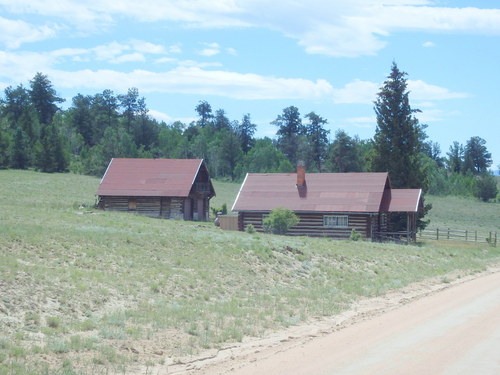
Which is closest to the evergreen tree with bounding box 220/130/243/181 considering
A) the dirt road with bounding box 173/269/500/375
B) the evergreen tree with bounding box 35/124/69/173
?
the evergreen tree with bounding box 35/124/69/173

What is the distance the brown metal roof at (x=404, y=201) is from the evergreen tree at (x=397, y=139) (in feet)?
20.8

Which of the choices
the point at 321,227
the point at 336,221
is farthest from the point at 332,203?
the point at 321,227

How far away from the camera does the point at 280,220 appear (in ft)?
147

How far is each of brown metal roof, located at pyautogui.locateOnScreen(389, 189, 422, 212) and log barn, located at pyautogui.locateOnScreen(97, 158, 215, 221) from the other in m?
15.8

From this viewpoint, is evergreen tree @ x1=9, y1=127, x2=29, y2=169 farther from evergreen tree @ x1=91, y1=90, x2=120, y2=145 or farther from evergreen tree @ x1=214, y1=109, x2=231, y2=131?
evergreen tree @ x1=214, y1=109, x2=231, y2=131

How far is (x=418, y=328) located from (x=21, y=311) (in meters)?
8.91

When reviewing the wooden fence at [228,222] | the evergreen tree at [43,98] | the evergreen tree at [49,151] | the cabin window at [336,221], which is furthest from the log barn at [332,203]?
the evergreen tree at [43,98]

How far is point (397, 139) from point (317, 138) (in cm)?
7721

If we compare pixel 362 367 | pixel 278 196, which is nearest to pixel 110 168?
pixel 278 196

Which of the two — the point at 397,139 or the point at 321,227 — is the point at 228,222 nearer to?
the point at 321,227

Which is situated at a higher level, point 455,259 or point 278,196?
point 278,196

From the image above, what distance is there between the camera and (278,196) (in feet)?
162

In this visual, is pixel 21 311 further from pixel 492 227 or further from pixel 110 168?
pixel 492 227

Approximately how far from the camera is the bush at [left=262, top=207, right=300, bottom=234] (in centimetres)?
4447
